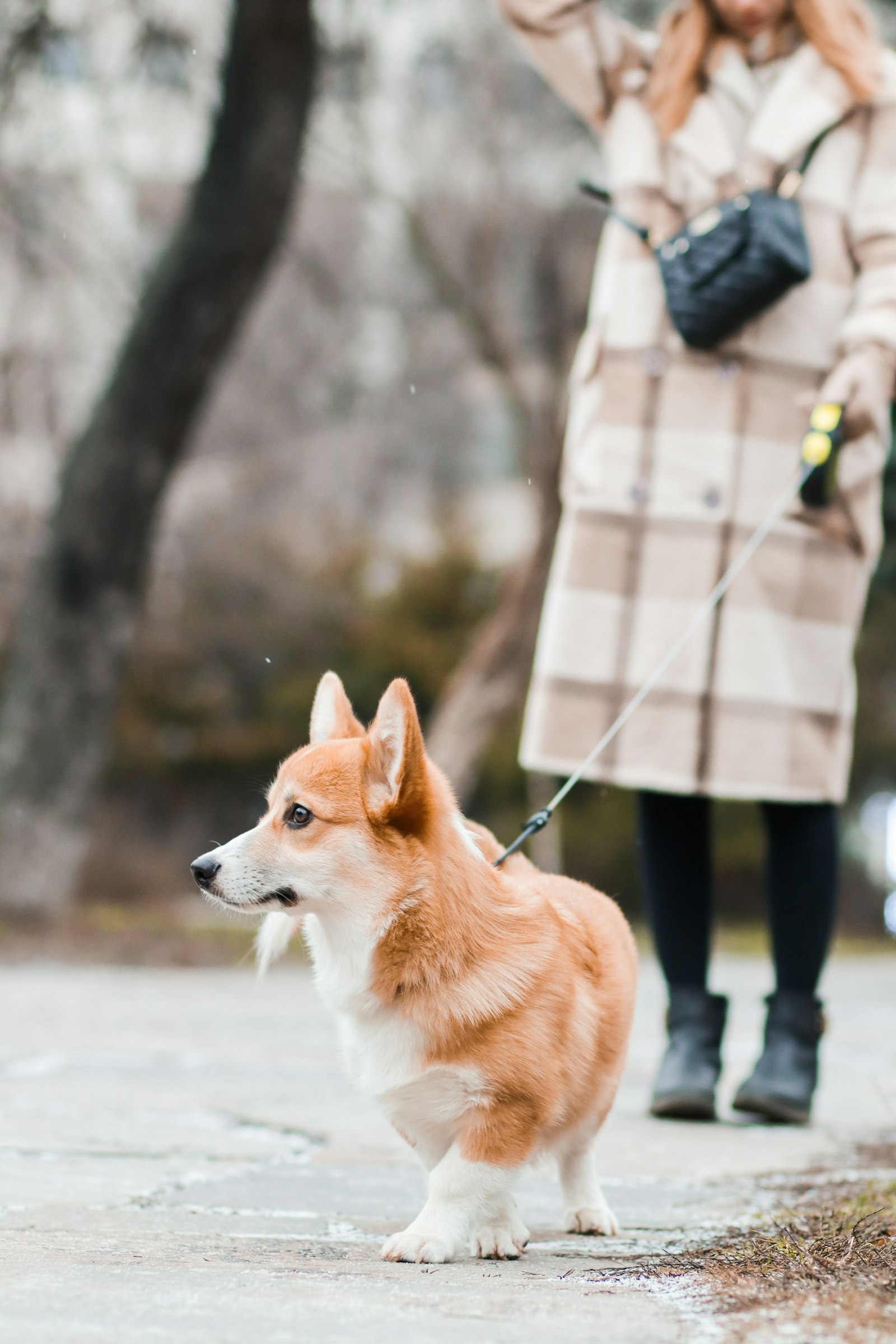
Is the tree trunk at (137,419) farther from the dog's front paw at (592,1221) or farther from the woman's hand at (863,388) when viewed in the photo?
the dog's front paw at (592,1221)

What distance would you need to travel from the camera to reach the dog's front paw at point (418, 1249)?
1.89 meters

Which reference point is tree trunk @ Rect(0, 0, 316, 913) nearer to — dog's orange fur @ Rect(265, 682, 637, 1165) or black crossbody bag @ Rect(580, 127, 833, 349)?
black crossbody bag @ Rect(580, 127, 833, 349)

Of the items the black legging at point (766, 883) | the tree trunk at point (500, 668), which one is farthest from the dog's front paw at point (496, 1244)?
the tree trunk at point (500, 668)

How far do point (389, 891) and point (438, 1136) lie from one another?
0.32 m

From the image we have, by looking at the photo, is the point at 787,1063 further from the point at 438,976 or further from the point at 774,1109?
the point at 438,976

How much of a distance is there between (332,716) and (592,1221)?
810mm

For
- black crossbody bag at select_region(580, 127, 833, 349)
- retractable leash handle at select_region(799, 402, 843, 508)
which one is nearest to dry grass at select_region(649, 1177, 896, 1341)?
retractable leash handle at select_region(799, 402, 843, 508)

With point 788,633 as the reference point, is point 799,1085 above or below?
below

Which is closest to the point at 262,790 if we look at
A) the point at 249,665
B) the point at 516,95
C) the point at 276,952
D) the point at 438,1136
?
the point at 276,952

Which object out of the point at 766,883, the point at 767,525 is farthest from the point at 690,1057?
Answer: the point at 767,525

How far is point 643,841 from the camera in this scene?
333cm

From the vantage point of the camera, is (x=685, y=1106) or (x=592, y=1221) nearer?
(x=592, y=1221)

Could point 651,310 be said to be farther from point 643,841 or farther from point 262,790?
point 262,790

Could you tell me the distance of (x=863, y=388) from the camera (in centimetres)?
306
